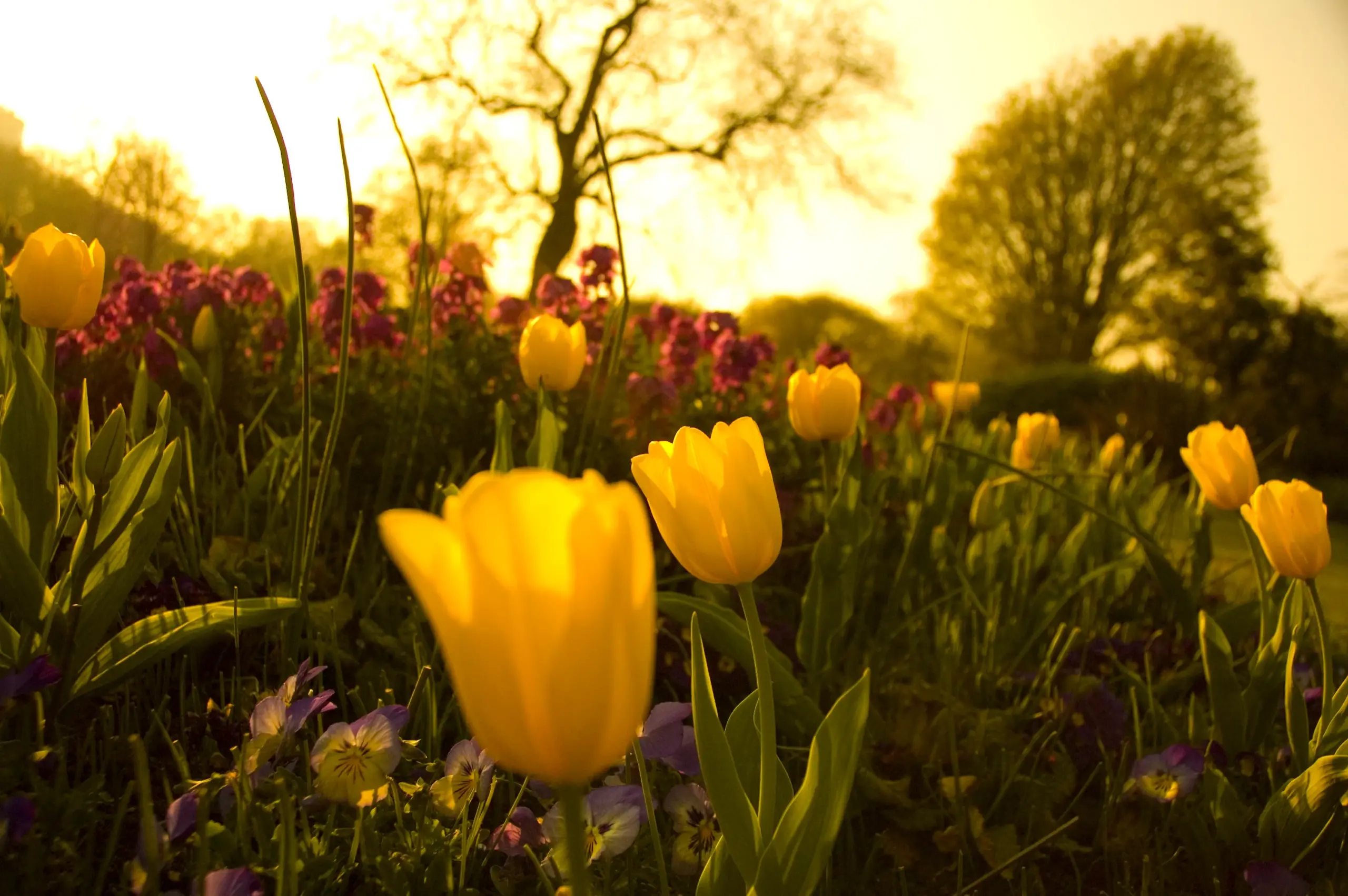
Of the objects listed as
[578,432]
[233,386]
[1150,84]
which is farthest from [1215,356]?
[1150,84]

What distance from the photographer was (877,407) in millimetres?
3945

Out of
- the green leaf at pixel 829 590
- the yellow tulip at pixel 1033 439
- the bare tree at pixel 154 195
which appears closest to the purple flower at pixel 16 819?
the green leaf at pixel 829 590

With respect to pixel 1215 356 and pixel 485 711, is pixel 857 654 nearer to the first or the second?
pixel 485 711

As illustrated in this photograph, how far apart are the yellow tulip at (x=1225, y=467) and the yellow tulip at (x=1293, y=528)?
317 millimetres

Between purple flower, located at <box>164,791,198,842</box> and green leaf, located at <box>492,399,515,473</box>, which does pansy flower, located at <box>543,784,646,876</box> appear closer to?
purple flower, located at <box>164,791,198,842</box>

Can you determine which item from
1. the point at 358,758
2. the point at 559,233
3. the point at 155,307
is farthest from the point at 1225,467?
the point at 559,233

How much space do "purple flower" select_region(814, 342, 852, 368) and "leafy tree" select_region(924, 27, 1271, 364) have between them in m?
20.6

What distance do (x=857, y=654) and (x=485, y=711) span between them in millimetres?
1664

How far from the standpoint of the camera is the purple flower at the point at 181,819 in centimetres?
83

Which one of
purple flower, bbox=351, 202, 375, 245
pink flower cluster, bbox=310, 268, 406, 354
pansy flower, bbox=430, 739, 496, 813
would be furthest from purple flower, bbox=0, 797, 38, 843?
purple flower, bbox=351, 202, 375, 245

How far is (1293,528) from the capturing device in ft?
4.00

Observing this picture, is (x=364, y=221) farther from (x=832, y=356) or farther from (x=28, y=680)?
(x=28, y=680)

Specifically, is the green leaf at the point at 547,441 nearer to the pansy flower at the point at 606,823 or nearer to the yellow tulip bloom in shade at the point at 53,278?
the pansy flower at the point at 606,823

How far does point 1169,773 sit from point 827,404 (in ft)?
2.64
